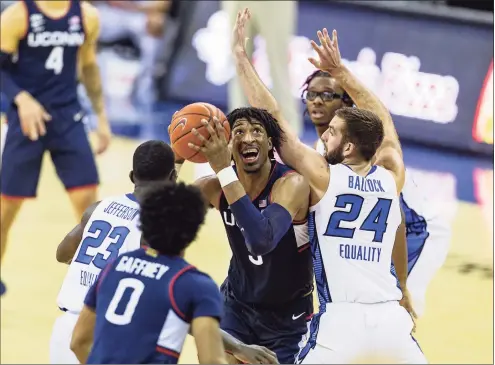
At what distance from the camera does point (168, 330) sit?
4.23 metres

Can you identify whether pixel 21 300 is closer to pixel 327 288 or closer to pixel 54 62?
pixel 54 62

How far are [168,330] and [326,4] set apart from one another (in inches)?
397

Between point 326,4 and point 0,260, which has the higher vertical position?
point 326,4

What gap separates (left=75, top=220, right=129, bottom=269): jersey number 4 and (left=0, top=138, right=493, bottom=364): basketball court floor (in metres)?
2.25

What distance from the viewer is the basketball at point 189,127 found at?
17.7 ft

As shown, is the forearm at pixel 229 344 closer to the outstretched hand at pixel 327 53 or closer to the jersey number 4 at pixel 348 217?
the jersey number 4 at pixel 348 217

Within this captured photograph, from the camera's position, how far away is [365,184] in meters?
5.34

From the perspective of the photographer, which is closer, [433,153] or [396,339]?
[396,339]

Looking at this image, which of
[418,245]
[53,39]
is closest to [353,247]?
[418,245]

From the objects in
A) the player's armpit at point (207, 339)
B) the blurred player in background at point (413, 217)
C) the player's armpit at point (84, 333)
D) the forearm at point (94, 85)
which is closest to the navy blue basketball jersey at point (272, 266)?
the blurred player in background at point (413, 217)

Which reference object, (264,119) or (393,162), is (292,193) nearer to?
(264,119)

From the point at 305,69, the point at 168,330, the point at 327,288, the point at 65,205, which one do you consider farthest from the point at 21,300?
the point at 305,69

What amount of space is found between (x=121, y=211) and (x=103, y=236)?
145 mm

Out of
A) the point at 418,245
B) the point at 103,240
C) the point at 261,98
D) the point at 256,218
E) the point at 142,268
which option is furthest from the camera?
the point at 418,245
